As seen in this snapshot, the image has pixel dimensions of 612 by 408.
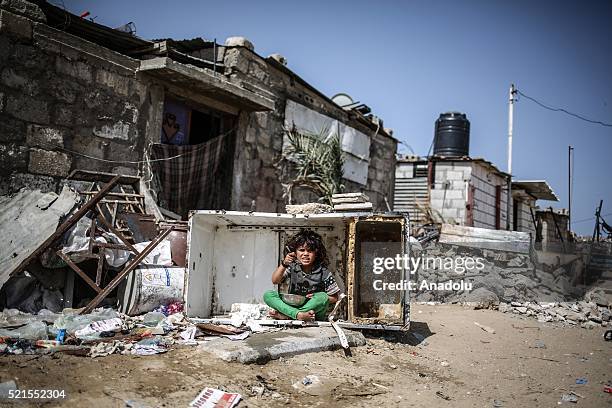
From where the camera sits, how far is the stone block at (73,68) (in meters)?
6.69

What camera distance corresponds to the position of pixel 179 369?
3783 mm

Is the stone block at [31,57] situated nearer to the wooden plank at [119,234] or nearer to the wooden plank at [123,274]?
the wooden plank at [119,234]

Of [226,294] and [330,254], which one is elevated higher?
[330,254]

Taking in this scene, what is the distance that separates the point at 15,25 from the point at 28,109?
1077 millimetres

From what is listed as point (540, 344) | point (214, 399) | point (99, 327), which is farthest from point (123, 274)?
point (540, 344)

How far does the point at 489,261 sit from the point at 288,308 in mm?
5945

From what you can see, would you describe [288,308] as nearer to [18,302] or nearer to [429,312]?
[18,302]

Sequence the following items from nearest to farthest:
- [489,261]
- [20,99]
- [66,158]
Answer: [20,99]
[66,158]
[489,261]

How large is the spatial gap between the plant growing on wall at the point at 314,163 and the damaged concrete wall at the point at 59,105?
11.2 feet

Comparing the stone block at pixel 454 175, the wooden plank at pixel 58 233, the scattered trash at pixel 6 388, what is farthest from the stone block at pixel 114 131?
the stone block at pixel 454 175

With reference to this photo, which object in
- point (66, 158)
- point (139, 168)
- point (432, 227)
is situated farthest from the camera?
point (432, 227)

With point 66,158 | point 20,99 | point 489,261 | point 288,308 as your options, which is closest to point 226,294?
point 288,308

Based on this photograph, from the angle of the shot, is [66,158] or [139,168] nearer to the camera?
[66,158]

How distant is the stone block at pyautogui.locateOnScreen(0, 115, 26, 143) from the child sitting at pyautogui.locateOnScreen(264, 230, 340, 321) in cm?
388
